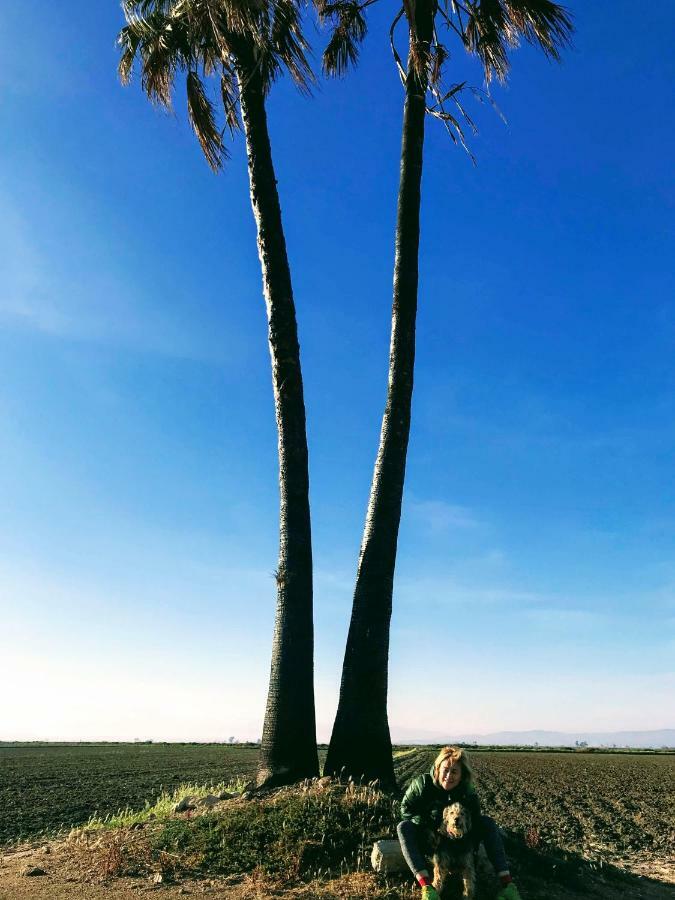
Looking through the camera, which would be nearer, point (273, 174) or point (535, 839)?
point (535, 839)

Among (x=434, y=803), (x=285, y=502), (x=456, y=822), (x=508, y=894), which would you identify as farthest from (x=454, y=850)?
(x=285, y=502)

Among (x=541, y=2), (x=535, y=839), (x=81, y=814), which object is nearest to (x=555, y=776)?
(x=81, y=814)

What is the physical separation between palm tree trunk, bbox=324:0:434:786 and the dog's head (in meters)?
3.04

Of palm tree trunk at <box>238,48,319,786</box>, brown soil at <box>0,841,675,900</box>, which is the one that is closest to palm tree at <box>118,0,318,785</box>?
palm tree trunk at <box>238,48,319,786</box>

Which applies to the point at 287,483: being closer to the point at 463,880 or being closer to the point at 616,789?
the point at 463,880

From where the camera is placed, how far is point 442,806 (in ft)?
20.2

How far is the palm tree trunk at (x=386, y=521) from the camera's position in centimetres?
912

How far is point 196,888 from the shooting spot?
6.64m

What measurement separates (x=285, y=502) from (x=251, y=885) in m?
4.77

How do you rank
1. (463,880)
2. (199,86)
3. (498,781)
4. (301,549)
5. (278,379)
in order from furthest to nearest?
(498,781) < (199,86) < (278,379) < (301,549) < (463,880)

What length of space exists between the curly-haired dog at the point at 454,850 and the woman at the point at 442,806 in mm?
96

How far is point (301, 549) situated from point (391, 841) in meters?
3.86

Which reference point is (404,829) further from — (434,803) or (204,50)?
(204,50)

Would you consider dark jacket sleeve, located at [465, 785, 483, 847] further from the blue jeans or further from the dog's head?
the dog's head
